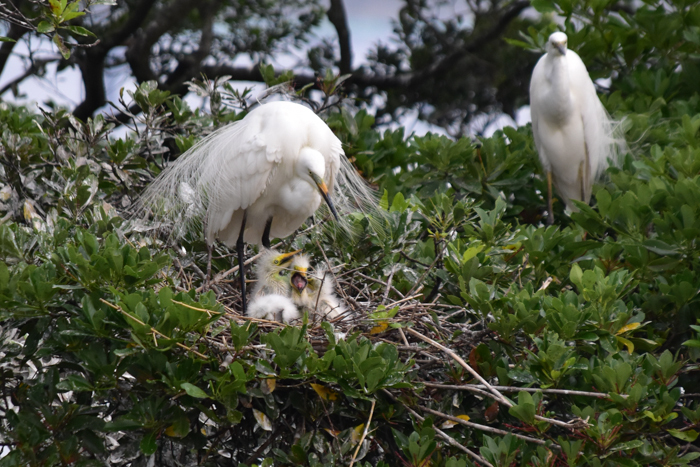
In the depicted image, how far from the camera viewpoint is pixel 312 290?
319cm

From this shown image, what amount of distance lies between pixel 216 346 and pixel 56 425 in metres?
0.50

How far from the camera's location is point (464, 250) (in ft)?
9.19

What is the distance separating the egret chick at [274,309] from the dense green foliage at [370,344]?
0.26 metres

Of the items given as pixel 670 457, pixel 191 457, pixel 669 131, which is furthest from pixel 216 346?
pixel 669 131

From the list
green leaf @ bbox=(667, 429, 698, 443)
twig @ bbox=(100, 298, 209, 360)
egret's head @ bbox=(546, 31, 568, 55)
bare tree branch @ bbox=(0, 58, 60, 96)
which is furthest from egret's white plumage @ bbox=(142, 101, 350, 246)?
bare tree branch @ bbox=(0, 58, 60, 96)

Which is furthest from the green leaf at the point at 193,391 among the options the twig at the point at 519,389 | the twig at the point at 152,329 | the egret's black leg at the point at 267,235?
the egret's black leg at the point at 267,235

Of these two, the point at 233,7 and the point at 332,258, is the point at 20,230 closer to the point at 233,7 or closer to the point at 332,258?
the point at 332,258

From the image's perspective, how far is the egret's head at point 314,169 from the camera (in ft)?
9.63

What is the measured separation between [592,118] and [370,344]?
123 inches

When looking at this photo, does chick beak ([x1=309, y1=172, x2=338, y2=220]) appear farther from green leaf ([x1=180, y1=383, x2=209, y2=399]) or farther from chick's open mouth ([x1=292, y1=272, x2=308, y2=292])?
green leaf ([x1=180, y1=383, x2=209, y2=399])

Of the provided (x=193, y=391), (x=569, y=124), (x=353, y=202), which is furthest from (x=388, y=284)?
(x=569, y=124)

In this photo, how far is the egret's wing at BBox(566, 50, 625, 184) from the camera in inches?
182

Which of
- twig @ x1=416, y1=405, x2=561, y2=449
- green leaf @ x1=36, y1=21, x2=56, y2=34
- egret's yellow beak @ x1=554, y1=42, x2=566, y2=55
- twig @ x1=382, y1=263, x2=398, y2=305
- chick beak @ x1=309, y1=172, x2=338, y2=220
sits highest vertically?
green leaf @ x1=36, y1=21, x2=56, y2=34

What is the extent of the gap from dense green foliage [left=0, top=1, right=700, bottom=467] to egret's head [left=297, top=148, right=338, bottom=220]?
0.63 feet
